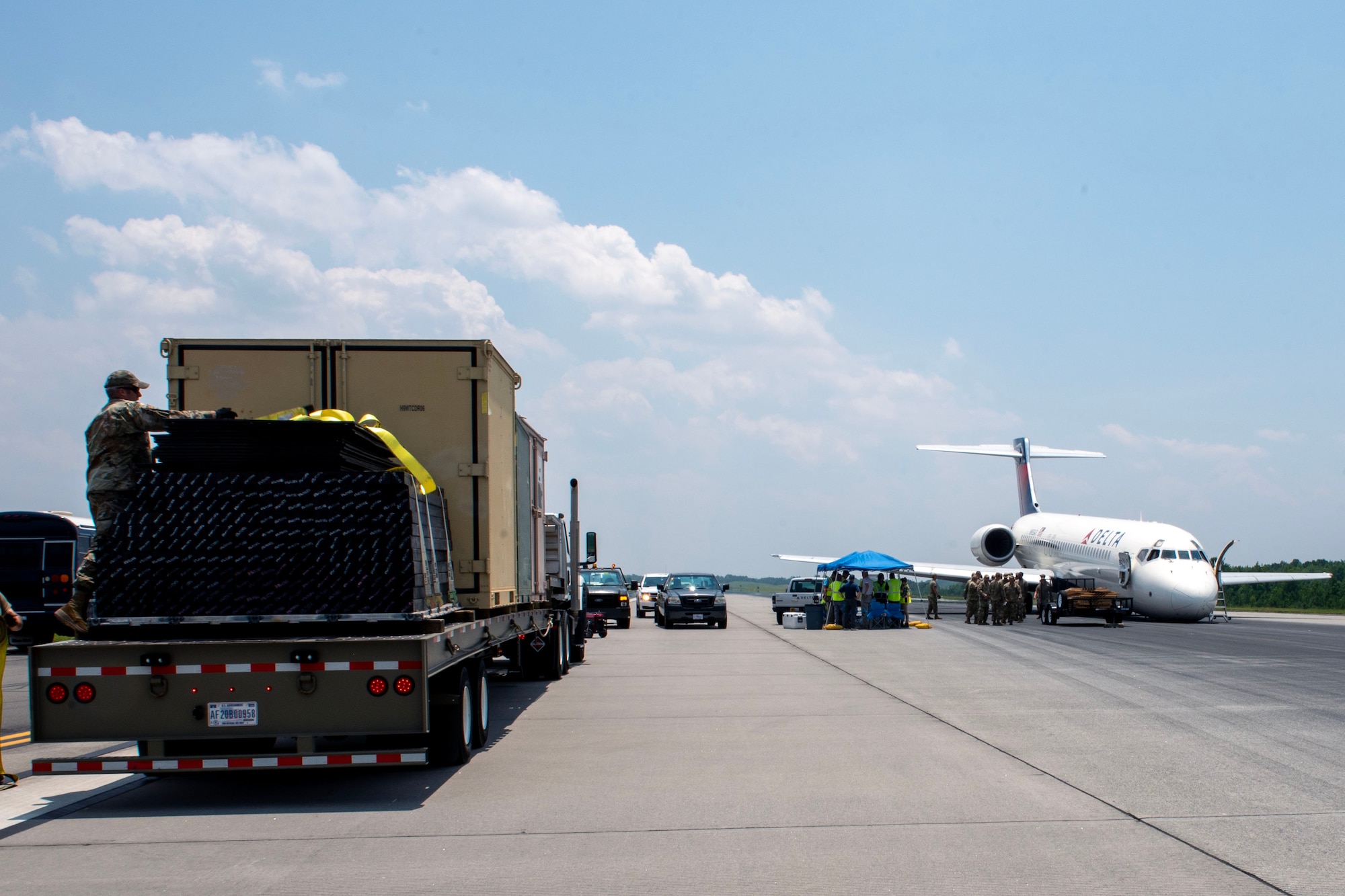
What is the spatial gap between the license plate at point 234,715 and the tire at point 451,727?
1.63 meters

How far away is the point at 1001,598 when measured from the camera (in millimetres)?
34594

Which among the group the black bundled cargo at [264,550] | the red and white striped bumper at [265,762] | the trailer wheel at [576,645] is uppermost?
the black bundled cargo at [264,550]

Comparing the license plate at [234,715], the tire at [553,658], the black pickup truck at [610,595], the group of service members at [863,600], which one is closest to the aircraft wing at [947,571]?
the group of service members at [863,600]

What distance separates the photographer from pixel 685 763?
8.86m

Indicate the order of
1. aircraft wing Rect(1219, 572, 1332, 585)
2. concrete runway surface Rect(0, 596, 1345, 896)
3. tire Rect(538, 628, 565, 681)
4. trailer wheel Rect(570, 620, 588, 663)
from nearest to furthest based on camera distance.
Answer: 1. concrete runway surface Rect(0, 596, 1345, 896)
2. tire Rect(538, 628, 565, 681)
3. trailer wheel Rect(570, 620, 588, 663)
4. aircraft wing Rect(1219, 572, 1332, 585)

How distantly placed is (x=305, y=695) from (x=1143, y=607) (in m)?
31.1

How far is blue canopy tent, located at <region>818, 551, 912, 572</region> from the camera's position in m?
30.9

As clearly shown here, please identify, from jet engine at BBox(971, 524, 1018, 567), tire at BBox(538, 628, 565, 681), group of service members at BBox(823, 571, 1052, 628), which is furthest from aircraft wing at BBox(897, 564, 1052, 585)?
tire at BBox(538, 628, 565, 681)

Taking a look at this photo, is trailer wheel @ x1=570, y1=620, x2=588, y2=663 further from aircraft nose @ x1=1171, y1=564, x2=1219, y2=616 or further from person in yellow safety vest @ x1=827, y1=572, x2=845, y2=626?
aircraft nose @ x1=1171, y1=564, x2=1219, y2=616

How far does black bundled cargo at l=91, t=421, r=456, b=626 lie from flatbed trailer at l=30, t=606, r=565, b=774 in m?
0.20

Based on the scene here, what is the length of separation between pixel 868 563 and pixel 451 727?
2378cm

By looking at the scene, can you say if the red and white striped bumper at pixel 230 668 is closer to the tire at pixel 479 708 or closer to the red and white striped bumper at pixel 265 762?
the red and white striped bumper at pixel 265 762

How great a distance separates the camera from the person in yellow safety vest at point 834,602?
32.8 m

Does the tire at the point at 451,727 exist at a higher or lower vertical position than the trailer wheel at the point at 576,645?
higher
